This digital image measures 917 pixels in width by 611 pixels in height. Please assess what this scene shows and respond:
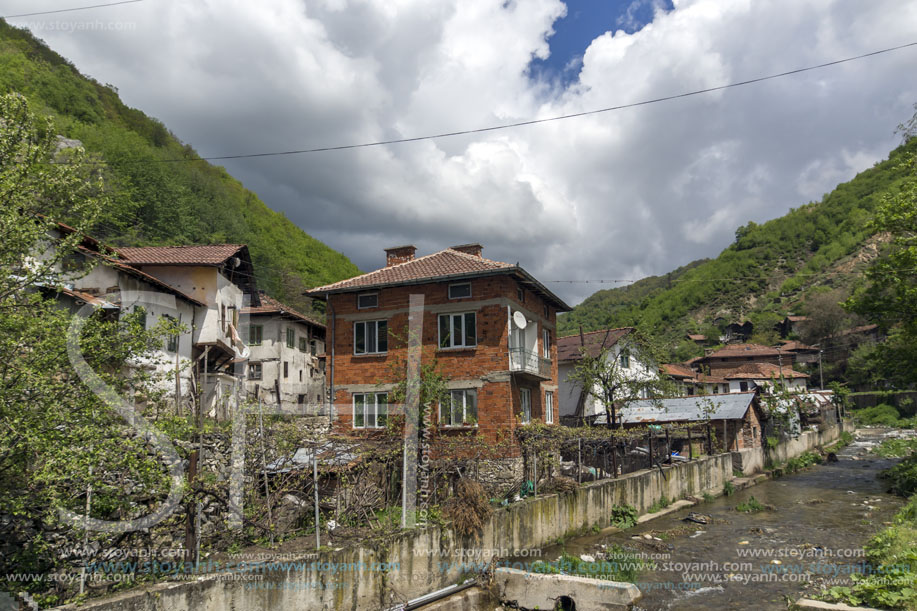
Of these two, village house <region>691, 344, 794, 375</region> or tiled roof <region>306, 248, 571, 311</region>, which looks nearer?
tiled roof <region>306, 248, 571, 311</region>

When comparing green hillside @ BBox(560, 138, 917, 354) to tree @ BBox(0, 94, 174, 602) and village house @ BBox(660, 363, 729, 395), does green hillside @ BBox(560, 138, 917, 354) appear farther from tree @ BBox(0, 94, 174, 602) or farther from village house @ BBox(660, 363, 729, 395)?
tree @ BBox(0, 94, 174, 602)

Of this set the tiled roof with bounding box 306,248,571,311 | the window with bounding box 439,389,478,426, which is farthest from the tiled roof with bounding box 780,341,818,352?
the window with bounding box 439,389,478,426

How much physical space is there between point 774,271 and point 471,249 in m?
107

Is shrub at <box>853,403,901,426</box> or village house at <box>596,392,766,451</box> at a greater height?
village house at <box>596,392,766,451</box>

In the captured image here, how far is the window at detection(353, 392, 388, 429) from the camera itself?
22.7 m

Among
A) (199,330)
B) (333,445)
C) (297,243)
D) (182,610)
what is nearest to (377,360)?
(199,330)

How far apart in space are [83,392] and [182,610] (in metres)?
2.91

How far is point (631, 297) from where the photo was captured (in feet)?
443

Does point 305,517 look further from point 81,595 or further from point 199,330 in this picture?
point 199,330

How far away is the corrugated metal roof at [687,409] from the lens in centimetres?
3042

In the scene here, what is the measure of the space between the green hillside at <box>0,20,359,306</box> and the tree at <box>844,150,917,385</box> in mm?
35506

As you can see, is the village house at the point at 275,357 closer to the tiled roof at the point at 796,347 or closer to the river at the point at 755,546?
the river at the point at 755,546

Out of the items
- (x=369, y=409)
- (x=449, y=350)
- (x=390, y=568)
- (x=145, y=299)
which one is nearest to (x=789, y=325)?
(x=449, y=350)

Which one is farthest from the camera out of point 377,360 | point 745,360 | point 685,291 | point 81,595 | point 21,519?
point 685,291
